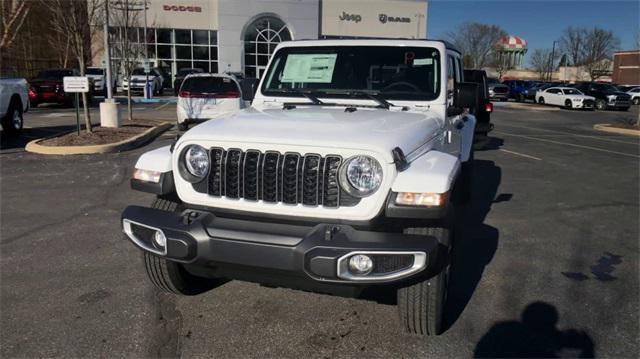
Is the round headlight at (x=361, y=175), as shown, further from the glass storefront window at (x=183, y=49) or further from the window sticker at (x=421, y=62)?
the glass storefront window at (x=183, y=49)

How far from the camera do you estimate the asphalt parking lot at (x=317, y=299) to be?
3311mm

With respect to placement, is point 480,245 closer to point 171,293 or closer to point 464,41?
point 171,293

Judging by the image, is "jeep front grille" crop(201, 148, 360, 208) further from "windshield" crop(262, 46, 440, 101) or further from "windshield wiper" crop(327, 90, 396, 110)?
"windshield" crop(262, 46, 440, 101)

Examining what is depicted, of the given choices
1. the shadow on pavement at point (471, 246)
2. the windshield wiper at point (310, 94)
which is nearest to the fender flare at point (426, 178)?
the shadow on pavement at point (471, 246)

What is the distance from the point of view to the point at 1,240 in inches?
204

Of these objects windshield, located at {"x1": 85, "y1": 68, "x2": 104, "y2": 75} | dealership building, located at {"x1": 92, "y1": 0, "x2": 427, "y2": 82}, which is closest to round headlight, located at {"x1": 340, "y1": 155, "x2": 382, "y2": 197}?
windshield, located at {"x1": 85, "y1": 68, "x2": 104, "y2": 75}

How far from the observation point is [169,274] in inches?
144

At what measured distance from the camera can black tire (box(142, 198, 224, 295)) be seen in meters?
3.51

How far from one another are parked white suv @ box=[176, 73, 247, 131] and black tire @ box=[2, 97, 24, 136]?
12.1 ft

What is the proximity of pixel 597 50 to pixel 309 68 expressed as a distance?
79.3m

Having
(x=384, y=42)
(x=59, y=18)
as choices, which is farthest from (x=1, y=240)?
(x=59, y=18)

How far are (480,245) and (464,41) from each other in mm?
75548

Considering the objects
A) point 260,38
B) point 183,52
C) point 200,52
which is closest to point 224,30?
point 200,52

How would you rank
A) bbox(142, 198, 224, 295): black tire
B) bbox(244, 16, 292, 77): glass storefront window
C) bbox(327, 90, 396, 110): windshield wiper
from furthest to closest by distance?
bbox(244, 16, 292, 77): glass storefront window → bbox(327, 90, 396, 110): windshield wiper → bbox(142, 198, 224, 295): black tire
